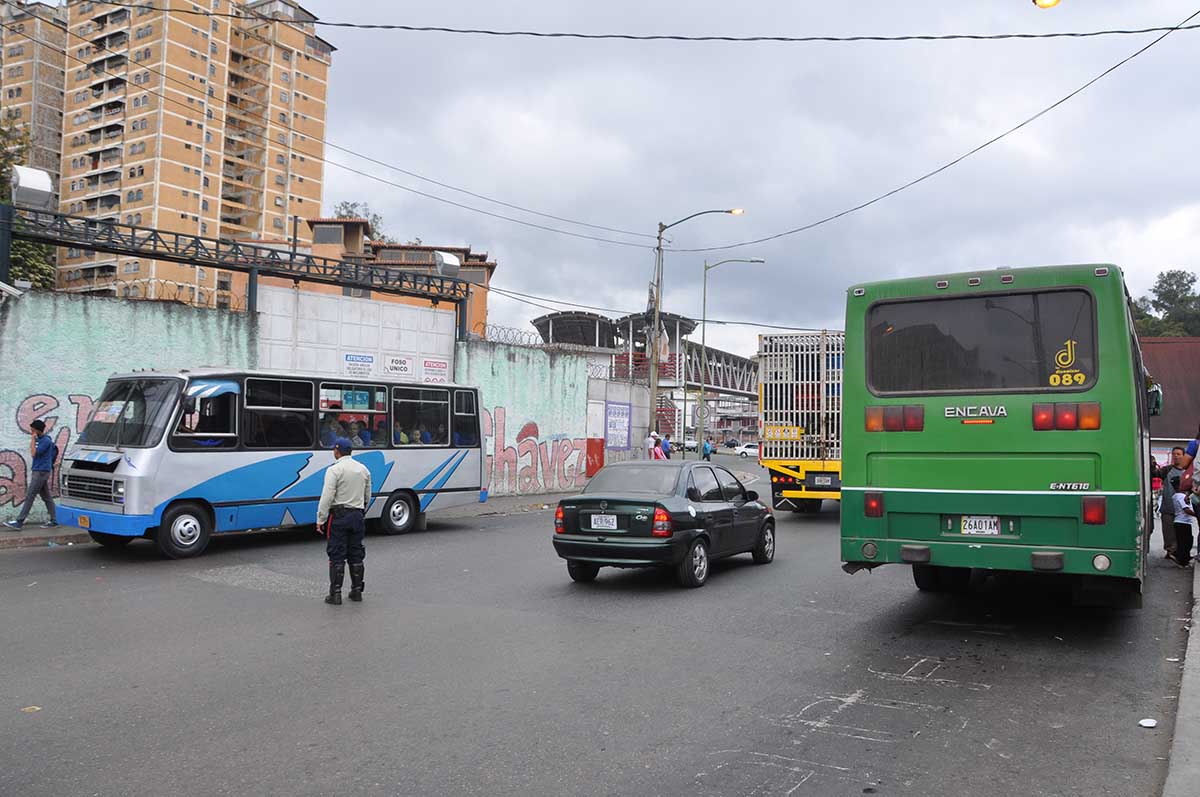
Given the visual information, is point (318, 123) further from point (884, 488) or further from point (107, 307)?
point (884, 488)

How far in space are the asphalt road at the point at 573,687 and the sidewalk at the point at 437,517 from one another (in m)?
2.83

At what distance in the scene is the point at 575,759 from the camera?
16.4 ft

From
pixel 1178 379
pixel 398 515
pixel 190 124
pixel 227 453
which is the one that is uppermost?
pixel 190 124

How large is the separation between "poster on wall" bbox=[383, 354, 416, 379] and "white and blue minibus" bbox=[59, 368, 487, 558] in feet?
18.5

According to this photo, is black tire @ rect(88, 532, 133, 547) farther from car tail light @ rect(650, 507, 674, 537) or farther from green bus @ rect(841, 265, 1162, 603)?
green bus @ rect(841, 265, 1162, 603)

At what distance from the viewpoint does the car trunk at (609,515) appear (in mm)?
10367

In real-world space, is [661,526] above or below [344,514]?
below

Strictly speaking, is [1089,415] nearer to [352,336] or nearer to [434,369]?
[352,336]

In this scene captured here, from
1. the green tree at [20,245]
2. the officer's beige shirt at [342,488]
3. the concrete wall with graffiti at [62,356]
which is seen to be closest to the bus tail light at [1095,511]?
the officer's beige shirt at [342,488]

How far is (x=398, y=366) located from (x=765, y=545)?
39.6 feet

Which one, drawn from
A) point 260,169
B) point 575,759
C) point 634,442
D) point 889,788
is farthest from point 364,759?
point 260,169

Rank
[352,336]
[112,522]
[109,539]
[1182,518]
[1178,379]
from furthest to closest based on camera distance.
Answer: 1. [1178,379]
2. [352,336]
3. [109,539]
4. [1182,518]
5. [112,522]

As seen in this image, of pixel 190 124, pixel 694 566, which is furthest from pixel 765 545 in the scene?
pixel 190 124

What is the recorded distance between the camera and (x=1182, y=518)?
12703 millimetres
